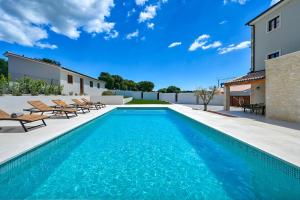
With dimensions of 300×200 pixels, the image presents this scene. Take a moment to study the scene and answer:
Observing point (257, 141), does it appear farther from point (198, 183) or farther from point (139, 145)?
point (139, 145)

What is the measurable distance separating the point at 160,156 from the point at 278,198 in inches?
103

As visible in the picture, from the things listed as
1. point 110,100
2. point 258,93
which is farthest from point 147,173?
point 110,100

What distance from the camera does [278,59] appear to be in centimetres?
955

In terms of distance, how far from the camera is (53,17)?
43.2 ft

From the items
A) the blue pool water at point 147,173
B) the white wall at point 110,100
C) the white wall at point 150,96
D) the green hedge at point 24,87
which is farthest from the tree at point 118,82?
the blue pool water at point 147,173

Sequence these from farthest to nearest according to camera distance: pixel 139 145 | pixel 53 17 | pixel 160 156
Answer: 1. pixel 53 17
2. pixel 139 145
3. pixel 160 156

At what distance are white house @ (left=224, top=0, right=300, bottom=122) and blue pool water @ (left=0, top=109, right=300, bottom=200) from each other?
561cm

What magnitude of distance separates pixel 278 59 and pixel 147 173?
979 cm

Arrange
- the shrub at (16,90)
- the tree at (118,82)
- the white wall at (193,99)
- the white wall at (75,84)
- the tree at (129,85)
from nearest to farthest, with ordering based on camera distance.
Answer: the shrub at (16,90) < the white wall at (75,84) < the white wall at (193,99) < the tree at (118,82) < the tree at (129,85)

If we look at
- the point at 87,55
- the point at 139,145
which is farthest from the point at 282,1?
the point at 87,55

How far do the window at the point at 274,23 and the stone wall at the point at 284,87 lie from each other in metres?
4.56

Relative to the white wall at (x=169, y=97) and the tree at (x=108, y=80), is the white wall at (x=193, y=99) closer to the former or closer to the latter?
the white wall at (x=169, y=97)

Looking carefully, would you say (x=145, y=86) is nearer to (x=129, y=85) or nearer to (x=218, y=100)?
(x=129, y=85)

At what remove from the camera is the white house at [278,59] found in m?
8.57
